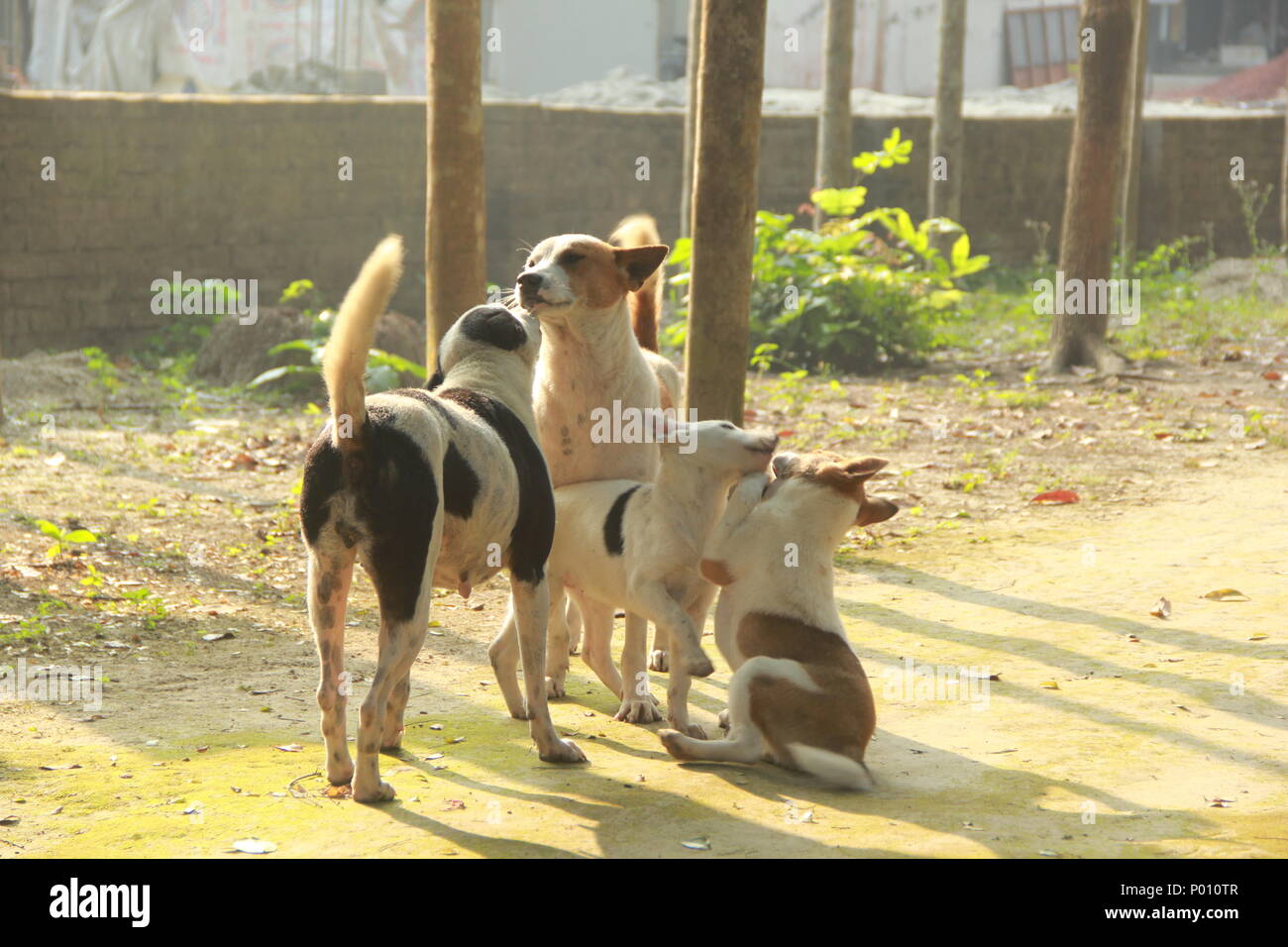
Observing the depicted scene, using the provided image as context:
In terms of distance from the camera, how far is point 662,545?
4812mm

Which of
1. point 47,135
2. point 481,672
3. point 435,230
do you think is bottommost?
point 481,672

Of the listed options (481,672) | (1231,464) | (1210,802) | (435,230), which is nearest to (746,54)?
(435,230)

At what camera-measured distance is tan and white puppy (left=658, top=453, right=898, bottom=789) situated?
14.2 ft

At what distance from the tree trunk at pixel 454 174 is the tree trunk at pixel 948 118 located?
1018 centimetres

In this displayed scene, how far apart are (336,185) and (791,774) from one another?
11.4m

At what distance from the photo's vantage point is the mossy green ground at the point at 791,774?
151 inches

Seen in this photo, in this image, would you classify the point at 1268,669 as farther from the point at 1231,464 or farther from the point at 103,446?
the point at 103,446

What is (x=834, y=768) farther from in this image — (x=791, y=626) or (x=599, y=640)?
(x=599, y=640)

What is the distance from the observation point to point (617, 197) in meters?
16.5

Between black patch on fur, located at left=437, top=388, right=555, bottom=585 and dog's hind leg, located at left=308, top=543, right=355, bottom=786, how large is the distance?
2.09 feet

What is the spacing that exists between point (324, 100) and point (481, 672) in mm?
10193

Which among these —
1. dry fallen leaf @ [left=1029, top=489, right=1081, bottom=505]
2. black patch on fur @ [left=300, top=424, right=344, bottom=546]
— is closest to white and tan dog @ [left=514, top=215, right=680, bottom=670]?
black patch on fur @ [left=300, top=424, right=344, bottom=546]

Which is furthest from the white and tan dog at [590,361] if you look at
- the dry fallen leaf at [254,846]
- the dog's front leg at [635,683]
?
the dry fallen leaf at [254,846]

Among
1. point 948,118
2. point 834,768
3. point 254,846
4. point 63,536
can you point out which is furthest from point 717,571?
point 948,118
